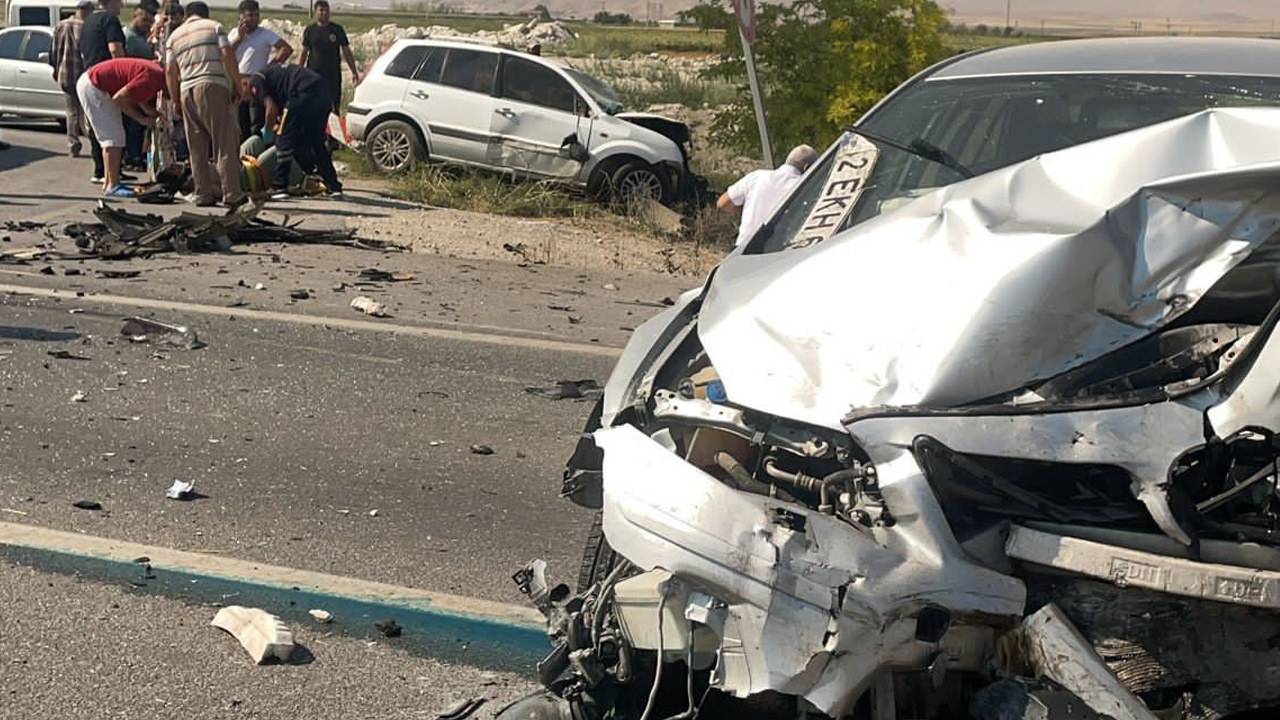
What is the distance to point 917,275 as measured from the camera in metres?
3.54

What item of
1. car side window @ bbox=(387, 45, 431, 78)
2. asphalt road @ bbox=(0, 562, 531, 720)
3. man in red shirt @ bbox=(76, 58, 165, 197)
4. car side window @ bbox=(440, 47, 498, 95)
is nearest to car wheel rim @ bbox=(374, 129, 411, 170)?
car side window @ bbox=(387, 45, 431, 78)

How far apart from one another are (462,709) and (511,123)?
13024 millimetres

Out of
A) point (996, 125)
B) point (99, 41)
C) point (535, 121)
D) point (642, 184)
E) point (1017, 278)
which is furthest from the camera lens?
point (535, 121)

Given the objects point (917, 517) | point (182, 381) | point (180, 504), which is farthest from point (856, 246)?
point (182, 381)

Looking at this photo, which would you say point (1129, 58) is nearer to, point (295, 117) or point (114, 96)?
point (295, 117)

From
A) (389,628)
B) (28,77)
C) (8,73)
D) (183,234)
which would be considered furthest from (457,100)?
(389,628)

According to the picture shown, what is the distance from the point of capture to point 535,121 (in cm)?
1659

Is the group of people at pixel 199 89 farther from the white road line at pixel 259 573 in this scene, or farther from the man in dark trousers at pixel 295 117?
the white road line at pixel 259 573

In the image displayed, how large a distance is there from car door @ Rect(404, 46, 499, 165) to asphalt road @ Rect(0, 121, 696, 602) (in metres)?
5.31

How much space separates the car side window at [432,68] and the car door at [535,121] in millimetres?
806

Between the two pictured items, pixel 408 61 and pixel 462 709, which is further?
pixel 408 61

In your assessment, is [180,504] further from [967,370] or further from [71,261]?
[71,261]

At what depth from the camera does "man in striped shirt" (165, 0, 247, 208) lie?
1378 centimetres

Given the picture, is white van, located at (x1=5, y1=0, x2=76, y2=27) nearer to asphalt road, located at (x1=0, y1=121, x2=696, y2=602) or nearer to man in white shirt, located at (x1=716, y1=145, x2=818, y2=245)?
asphalt road, located at (x1=0, y1=121, x2=696, y2=602)
